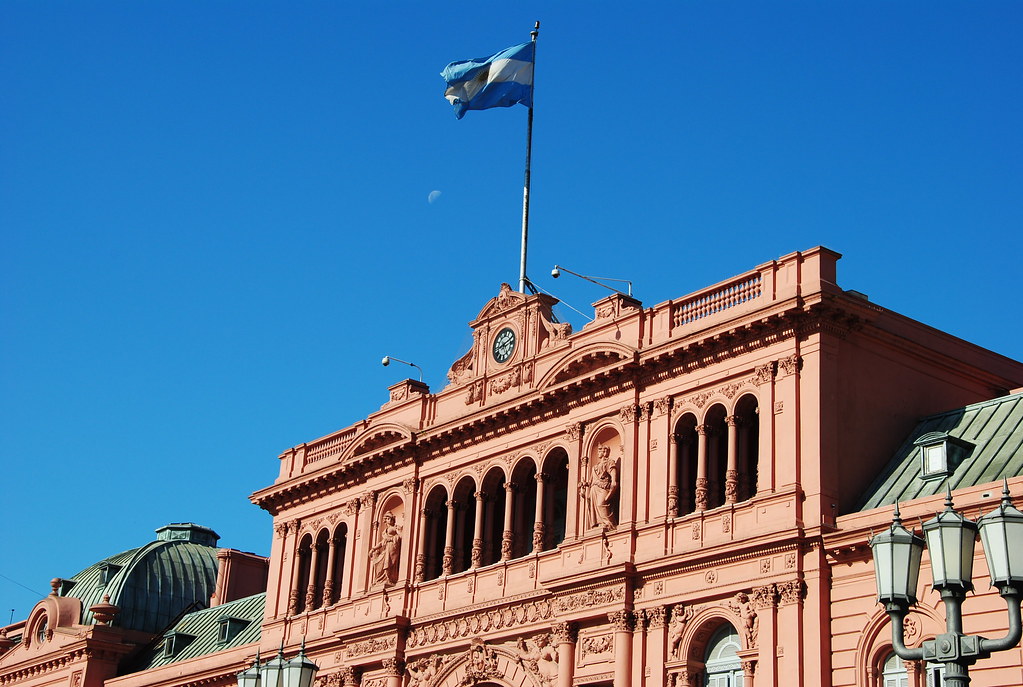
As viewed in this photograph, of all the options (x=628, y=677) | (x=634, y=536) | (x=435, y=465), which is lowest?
(x=628, y=677)

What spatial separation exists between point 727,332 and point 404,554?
16.0m

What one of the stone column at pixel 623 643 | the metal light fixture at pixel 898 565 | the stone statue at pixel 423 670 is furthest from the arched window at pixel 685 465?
the metal light fixture at pixel 898 565

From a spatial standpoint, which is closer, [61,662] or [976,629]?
[976,629]

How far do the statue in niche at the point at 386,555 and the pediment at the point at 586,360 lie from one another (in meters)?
8.91

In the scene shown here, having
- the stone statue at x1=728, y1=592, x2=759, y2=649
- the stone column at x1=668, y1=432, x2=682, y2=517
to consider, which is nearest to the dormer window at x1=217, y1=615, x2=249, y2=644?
the stone column at x1=668, y1=432, x2=682, y2=517

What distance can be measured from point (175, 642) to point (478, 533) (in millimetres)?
26464

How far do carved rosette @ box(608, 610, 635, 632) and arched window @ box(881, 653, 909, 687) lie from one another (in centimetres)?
791

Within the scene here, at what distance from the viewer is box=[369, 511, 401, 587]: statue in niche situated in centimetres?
5297

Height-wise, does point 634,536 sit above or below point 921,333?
below

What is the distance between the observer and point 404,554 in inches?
2069

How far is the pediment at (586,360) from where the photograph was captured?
1781 inches

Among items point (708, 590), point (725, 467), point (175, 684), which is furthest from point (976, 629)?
point (175, 684)

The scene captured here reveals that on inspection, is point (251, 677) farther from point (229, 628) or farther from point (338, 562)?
point (229, 628)

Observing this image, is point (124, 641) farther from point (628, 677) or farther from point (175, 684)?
point (628, 677)
